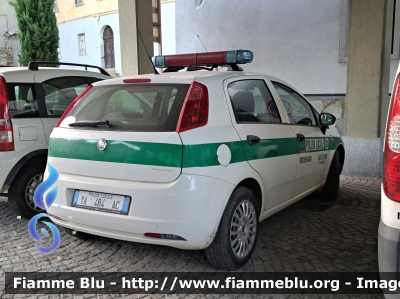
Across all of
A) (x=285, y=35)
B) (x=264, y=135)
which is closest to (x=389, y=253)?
(x=264, y=135)

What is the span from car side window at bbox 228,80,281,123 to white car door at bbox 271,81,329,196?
240 mm

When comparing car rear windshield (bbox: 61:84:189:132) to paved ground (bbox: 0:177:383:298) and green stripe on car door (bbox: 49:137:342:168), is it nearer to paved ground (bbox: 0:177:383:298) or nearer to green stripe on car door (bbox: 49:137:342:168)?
green stripe on car door (bbox: 49:137:342:168)

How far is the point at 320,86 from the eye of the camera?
→ 28.7 feet

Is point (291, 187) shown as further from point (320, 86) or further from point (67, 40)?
point (67, 40)

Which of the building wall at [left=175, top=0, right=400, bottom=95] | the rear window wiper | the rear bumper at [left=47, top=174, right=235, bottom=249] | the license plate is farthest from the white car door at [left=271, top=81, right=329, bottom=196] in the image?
the building wall at [left=175, top=0, right=400, bottom=95]

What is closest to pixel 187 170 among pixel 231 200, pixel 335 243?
pixel 231 200

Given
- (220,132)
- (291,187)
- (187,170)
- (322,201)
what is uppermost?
(220,132)

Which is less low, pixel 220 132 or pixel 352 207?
pixel 220 132

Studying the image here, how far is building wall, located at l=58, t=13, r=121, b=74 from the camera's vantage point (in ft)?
64.3

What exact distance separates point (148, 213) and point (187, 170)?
0.44 meters

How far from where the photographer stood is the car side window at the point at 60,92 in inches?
194

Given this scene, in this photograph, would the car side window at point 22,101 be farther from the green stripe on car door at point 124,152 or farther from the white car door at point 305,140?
the white car door at point 305,140

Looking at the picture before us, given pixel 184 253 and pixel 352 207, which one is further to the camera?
pixel 352 207

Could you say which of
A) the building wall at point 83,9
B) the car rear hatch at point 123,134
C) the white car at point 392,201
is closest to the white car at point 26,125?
the car rear hatch at point 123,134
